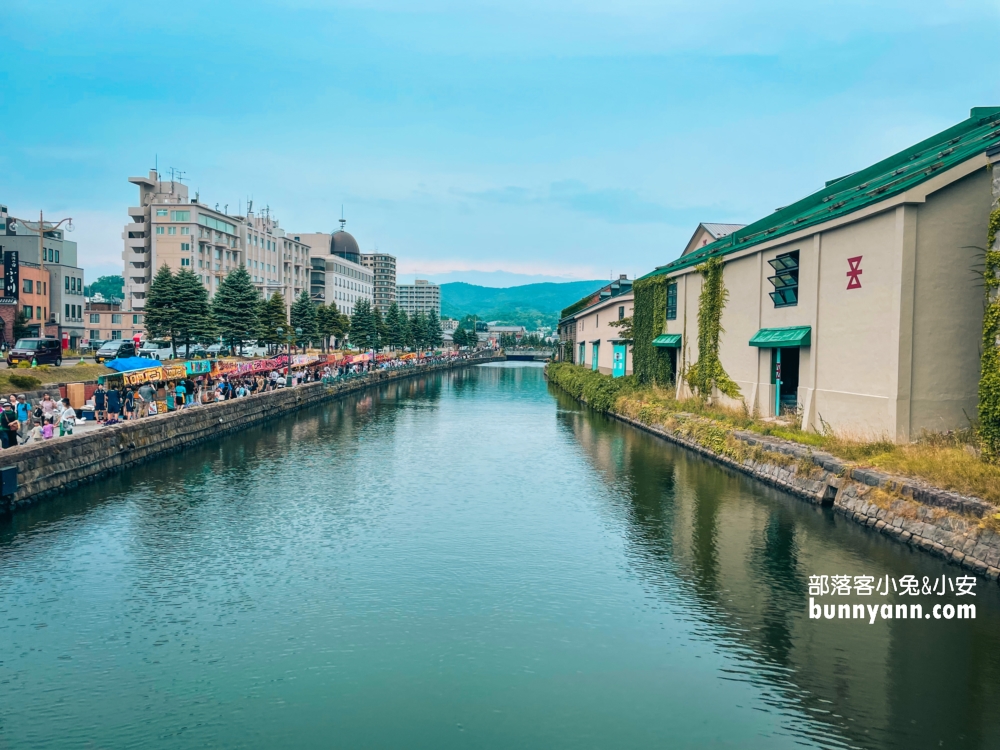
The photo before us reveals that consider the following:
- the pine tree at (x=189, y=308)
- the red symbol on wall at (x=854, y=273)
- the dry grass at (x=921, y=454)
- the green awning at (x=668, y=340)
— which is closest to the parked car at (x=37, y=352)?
the pine tree at (x=189, y=308)

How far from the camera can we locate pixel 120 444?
27.8 meters

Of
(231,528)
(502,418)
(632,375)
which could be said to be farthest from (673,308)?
(231,528)

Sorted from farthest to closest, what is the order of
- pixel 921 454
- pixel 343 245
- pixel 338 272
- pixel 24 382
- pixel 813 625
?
pixel 343 245 < pixel 338 272 < pixel 24 382 < pixel 921 454 < pixel 813 625

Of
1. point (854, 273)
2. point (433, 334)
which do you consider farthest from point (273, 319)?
point (433, 334)

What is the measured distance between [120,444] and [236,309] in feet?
130

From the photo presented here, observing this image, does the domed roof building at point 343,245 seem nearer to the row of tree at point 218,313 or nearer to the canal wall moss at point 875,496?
the row of tree at point 218,313

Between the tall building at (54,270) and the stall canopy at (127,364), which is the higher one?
the tall building at (54,270)

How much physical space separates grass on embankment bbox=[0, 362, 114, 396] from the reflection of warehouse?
3239 cm

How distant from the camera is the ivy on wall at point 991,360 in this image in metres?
18.2

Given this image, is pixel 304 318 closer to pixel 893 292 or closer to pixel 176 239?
pixel 176 239

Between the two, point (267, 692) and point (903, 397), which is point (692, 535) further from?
point (267, 692)

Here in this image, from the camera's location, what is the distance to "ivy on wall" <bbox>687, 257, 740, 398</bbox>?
1489 inches

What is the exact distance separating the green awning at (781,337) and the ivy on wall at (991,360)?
28.8ft

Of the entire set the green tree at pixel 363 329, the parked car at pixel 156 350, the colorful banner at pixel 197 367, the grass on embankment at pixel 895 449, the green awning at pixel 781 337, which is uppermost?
the green tree at pixel 363 329
